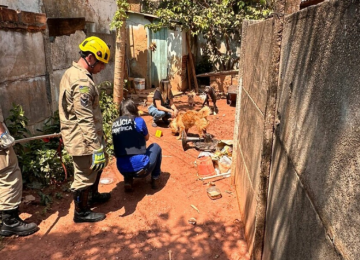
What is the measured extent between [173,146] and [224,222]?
301 cm

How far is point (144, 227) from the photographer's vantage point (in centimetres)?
376

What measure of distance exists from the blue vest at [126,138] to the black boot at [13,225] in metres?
1.49

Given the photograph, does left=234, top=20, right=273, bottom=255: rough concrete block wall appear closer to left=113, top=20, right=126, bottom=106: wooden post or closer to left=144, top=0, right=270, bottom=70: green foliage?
left=113, top=20, right=126, bottom=106: wooden post

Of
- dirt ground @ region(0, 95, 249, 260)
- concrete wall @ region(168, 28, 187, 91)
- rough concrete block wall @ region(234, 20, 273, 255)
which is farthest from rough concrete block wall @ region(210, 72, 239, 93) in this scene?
rough concrete block wall @ region(234, 20, 273, 255)

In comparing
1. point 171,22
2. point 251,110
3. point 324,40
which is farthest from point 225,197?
point 171,22

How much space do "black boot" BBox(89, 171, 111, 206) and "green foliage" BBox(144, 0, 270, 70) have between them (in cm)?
827

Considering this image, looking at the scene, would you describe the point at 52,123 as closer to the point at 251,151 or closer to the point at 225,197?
the point at 225,197

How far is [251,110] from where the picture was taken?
348 centimetres

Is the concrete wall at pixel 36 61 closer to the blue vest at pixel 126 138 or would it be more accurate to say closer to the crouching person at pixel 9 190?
the crouching person at pixel 9 190

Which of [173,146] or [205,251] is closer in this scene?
[205,251]

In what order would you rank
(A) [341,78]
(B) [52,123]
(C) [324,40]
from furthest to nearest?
1. (B) [52,123]
2. (C) [324,40]
3. (A) [341,78]

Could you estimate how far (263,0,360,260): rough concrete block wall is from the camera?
1.04 meters

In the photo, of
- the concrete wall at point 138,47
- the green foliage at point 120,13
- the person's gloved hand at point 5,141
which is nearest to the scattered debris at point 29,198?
the person's gloved hand at point 5,141

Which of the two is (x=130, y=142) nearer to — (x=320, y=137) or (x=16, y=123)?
(x=16, y=123)
